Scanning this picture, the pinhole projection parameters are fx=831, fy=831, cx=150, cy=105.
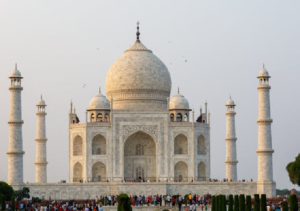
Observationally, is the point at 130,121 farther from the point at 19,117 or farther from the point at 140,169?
the point at 19,117

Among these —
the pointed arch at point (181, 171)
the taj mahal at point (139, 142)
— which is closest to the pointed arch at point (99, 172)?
the taj mahal at point (139, 142)

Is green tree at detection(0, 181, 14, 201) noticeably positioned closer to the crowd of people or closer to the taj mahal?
the crowd of people

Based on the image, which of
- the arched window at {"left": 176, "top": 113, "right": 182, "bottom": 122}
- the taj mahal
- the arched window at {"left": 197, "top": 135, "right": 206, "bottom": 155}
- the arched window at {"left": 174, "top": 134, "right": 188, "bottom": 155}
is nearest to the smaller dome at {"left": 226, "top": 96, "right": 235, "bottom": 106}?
the taj mahal

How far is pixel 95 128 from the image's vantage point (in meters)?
50.8

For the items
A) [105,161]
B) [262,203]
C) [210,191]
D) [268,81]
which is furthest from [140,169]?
[262,203]

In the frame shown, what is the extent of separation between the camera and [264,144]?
154ft

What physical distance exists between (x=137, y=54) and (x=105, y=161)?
25.6ft

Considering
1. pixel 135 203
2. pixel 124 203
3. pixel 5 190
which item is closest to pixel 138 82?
pixel 135 203

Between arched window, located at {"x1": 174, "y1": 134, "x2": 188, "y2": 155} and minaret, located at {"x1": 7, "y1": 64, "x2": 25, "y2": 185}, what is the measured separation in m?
9.93

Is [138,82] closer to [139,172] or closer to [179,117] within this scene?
[179,117]

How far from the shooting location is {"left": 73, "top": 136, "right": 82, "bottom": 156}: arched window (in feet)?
169

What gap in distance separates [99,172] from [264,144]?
1053 cm

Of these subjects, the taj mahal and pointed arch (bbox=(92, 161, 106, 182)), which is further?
pointed arch (bbox=(92, 161, 106, 182))

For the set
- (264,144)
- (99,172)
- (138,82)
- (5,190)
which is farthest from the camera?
(138,82)
